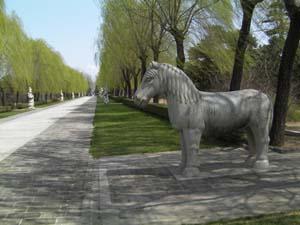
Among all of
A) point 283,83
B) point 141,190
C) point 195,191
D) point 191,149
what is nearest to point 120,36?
point 283,83

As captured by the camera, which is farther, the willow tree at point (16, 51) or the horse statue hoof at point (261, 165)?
the willow tree at point (16, 51)

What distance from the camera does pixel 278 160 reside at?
8258 millimetres

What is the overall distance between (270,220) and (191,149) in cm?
255

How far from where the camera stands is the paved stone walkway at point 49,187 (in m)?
5.33

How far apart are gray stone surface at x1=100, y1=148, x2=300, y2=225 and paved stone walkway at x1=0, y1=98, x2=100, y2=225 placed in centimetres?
26

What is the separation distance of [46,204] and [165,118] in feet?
45.9

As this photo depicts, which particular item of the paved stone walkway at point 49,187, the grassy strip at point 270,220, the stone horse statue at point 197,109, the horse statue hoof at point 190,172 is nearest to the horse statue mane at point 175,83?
the stone horse statue at point 197,109

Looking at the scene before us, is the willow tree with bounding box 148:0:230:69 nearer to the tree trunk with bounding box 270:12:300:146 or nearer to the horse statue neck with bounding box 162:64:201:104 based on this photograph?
the tree trunk with bounding box 270:12:300:146

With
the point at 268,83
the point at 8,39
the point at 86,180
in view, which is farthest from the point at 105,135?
the point at 8,39

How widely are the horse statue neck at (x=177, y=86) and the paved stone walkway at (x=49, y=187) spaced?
1.86 m

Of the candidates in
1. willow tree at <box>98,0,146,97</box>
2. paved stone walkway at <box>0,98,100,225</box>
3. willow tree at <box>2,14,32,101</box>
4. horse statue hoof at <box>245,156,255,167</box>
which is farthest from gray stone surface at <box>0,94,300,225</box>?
willow tree at <box>2,14,32,101</box>

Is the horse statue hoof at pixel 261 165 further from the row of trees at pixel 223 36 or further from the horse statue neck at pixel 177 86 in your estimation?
the row of trees at pixel 223 36

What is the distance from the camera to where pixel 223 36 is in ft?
55.8

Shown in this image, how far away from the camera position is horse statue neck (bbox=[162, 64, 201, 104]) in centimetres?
699
